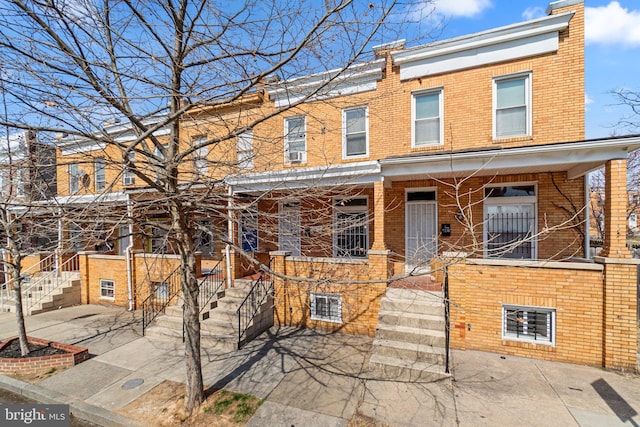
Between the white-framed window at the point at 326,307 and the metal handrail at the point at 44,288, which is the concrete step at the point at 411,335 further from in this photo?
the metal handrail at the point at 44,288

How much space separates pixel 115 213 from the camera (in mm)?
4082

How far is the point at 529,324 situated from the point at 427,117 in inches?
237

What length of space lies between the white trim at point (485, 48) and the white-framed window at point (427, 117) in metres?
0.63

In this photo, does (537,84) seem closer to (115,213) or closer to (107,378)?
(115,213)

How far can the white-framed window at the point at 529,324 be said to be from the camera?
19.7ft

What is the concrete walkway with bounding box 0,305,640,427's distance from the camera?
4211 mm

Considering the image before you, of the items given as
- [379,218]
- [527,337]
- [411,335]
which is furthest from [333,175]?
[527,337]

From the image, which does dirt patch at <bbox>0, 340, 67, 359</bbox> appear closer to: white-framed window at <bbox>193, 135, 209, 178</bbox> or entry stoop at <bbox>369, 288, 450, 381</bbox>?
white-framed window at <bbox>193, 135, 209, 178</bbox>

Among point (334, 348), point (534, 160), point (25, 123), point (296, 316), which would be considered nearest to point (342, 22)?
point (25, 123)

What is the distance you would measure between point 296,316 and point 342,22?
693 centimetres

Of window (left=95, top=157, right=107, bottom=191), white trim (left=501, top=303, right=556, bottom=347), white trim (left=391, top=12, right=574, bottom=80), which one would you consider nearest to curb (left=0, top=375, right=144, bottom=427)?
window (left=95, top=157, right=107, bottom=191)

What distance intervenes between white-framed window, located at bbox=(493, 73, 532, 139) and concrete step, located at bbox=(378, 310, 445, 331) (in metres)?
5.38

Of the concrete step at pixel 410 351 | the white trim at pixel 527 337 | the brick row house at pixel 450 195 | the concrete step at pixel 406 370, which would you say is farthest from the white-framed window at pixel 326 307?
the white trim at pixel 527 337

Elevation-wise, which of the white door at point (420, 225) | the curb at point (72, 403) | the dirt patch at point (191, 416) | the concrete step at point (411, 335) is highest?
the white door at point (420, 225)
